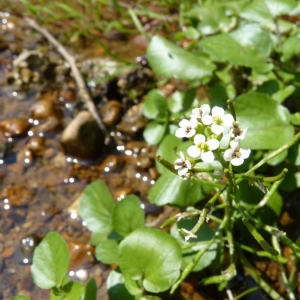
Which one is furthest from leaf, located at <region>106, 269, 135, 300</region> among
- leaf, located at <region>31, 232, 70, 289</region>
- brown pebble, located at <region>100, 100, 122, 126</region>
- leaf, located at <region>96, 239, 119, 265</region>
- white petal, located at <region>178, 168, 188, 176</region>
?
brown pebble, located at <region>100, 100, 122, 126</region>

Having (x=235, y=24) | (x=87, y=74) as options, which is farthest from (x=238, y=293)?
(x=87, y=74)

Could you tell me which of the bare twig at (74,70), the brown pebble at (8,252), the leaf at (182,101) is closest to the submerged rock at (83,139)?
the bare twig at (74,70)

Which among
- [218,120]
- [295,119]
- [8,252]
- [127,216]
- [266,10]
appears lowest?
[8,252]

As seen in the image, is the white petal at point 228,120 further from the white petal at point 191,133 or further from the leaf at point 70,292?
the leaf at point 70,292

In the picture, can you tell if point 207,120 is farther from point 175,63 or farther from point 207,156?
point 175,63

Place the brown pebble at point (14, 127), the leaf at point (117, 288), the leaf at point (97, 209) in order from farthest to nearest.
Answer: the brown pebble at point (14, 127)
the leaf at point (97, 209)
the leaf at point (117, 288)

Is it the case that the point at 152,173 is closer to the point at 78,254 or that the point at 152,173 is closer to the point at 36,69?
the point at 78,254

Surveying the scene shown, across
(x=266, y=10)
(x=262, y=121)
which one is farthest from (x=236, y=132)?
(x=266, y=10)
